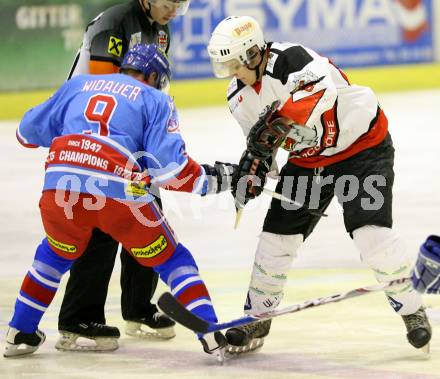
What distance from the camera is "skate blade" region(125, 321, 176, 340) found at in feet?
16.1

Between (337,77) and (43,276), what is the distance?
51.9 inches

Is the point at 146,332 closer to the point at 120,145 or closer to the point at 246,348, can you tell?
the point at 246,348

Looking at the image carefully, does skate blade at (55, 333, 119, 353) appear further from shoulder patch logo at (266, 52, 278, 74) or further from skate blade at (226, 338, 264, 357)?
shoulder patch logo at (266, 52, 278, 74)

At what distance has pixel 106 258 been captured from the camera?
15.9 ft

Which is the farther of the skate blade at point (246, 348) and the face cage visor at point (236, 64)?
the skate blade at point (246, 348)

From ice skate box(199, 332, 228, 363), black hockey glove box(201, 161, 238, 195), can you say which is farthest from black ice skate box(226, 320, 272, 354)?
black hockey glove box(201, 161, 238, 195)

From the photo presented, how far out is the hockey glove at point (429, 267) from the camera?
354 cm

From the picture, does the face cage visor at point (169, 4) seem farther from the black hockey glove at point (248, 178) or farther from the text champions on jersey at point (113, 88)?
the black hockey glove at point (248, 178)

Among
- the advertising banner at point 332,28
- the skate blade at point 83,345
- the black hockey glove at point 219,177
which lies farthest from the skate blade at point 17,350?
the advertising banner at point 332,28

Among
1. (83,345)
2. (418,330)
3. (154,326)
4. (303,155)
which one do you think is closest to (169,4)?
(303,155)

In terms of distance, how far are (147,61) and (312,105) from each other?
0.61 meters

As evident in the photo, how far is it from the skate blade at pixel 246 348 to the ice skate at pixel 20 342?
695mm

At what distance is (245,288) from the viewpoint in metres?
5.62

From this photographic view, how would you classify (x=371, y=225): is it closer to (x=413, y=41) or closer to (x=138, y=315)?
(x=138, y=315)
